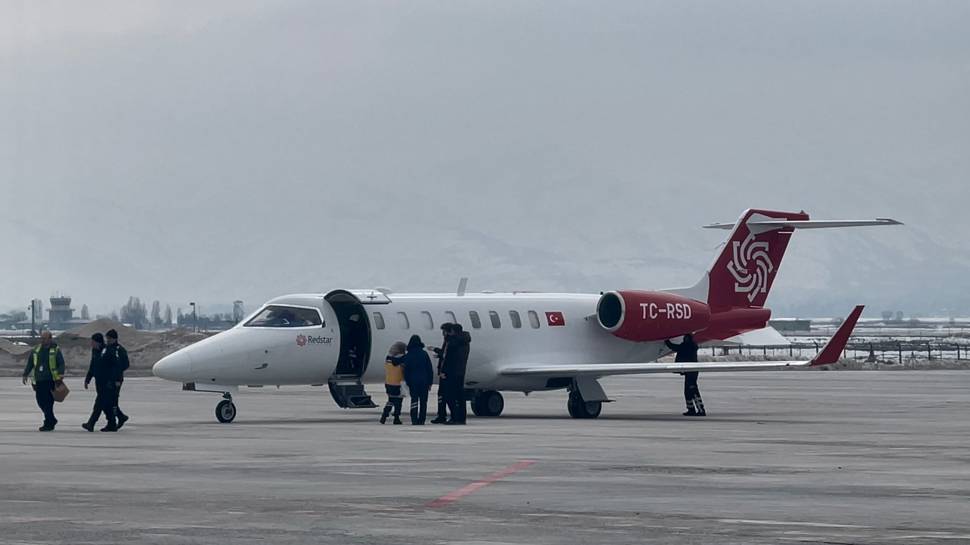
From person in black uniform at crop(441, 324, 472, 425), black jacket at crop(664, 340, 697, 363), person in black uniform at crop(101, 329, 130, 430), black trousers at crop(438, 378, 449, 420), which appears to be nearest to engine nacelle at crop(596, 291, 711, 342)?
black jacket at crop(664, 340, 697, 363)

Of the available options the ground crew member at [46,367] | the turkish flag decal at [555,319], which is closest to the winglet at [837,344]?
the turkish flag decal at [555,319]

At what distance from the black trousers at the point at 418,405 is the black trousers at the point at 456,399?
20.4 inches

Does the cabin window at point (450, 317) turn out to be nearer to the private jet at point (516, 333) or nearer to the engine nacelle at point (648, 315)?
the private jet at point (516, 333)

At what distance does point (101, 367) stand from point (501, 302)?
423 inches

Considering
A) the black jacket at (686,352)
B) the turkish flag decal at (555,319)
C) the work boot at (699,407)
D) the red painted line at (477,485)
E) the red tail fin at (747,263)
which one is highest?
the red tail fin at (747,263)

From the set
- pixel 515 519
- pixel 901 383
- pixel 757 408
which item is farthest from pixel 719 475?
pixel 901 383

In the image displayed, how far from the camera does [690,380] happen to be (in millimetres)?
37719

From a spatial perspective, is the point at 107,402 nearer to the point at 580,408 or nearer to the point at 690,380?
the point at 580,408

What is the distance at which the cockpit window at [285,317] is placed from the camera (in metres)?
36.2

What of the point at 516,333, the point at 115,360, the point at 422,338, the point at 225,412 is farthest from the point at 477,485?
the point at 516,333

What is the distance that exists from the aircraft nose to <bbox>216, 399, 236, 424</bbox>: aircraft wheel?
96 cm

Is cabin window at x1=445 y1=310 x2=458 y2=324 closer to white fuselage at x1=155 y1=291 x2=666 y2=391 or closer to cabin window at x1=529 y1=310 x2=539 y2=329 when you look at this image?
white fuselage at x1=155 y1=291 x2=666 y2=391

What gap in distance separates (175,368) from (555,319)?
375 inches

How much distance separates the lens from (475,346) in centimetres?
3838
